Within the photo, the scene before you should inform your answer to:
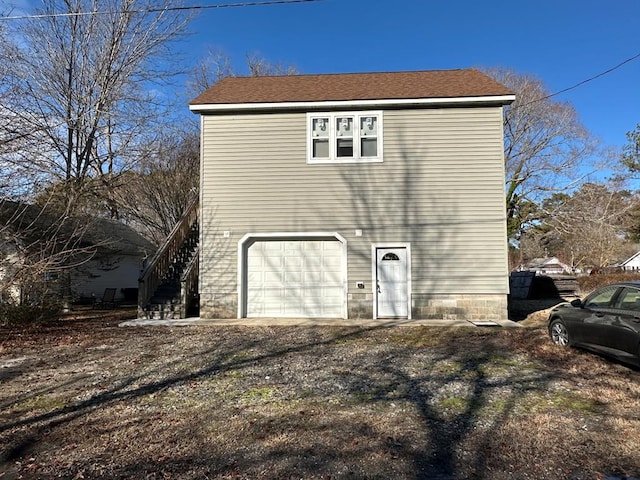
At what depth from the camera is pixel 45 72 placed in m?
15.9

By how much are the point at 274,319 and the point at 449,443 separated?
26.7 ft

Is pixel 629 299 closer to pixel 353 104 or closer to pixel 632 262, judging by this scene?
pixel 353 104

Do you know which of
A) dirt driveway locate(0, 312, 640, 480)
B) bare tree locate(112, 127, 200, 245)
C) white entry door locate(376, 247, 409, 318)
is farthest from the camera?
bare tree locate(112, 127, 200, 245)

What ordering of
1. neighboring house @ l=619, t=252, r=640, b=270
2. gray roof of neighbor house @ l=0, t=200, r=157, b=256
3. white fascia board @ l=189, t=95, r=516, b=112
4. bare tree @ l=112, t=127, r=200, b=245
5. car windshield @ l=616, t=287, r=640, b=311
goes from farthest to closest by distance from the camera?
1. neighboring house @ l=619, t=252, r=640, b=270
2. bare tree @ l=112, t=127, r=200, b=245
3. white fascia board @ l=189, t=95, r=516, b=112
4. gray roof of neighbor house @ l=0, t=200, r=157, b=256
5. car windshield @ l=616, t=287, r=640, b=311

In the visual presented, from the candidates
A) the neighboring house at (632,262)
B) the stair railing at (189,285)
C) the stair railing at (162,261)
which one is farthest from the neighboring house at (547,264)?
the stair railing at (189,285)

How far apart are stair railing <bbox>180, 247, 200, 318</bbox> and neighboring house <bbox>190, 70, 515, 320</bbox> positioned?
68 cm

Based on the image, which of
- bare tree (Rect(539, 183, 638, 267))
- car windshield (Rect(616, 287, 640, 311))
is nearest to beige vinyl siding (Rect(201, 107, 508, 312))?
car windshield (Rect(616, 287, 640, 311))

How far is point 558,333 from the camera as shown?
8.20m

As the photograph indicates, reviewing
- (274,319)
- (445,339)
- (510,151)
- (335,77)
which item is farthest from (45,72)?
(510,151)

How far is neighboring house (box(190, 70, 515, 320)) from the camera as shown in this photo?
11555mm

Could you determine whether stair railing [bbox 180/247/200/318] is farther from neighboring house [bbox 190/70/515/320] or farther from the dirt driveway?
the dirt driveway

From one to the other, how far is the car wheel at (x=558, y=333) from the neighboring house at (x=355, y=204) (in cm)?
303

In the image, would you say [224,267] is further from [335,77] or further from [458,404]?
[458,404]

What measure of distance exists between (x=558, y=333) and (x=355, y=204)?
5647mm
